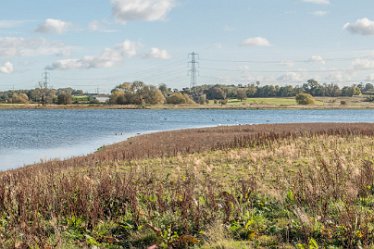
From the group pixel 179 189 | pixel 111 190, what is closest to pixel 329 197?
pixel 179 189

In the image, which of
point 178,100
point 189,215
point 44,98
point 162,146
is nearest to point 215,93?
point 178,100

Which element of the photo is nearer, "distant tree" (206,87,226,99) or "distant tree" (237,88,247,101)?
"distant tree" (237,88,247,101)

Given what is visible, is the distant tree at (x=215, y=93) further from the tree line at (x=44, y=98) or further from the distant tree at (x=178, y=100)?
the tree line at (x=44, y=98)

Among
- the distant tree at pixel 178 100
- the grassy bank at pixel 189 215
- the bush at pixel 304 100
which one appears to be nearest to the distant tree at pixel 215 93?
the distant tree at pixel 178 100

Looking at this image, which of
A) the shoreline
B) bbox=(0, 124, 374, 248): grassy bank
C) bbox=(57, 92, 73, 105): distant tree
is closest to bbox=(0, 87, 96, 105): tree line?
bbox=(57, 92, 73, 105): distant tree

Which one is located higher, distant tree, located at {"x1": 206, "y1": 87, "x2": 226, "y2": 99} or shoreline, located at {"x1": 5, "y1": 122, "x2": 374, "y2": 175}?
distant tree, located at {"x1": 206, "y1": 87, "x2": 226, "y2": 99}

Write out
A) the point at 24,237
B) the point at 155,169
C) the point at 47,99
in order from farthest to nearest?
the point at 47,99 → the point at 155,169 → the point at 24,237

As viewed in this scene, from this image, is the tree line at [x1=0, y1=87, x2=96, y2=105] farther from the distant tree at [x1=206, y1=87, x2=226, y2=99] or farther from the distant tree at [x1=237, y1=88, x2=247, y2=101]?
the distant tree at [x1=237, y1=88, x2=247, y2=101]

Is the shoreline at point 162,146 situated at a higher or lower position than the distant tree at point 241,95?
lower

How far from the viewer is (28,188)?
1052cm

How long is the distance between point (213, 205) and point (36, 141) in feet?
119

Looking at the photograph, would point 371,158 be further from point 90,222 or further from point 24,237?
point 24,237

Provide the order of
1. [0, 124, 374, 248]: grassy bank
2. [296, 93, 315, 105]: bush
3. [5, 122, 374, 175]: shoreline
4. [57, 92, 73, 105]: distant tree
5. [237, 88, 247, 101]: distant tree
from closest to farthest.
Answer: [0, 124, 374, 248]: grassy bank
[5, 122, 374, 175]: shoreline
[57, 92, 73, 105]: distant tree
[296, 93, 315, 105]: bush
[237, 88, 247, 101]: distant tree

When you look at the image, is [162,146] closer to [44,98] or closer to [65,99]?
[65,99]
